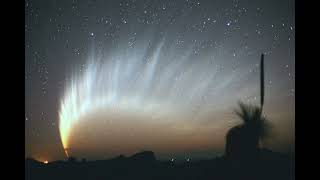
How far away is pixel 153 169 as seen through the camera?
592 inches

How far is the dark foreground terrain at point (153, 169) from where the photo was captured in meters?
13.5

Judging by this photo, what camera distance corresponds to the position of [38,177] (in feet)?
44.4

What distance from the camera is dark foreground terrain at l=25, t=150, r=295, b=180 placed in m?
13.5

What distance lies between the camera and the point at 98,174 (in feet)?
47.3
